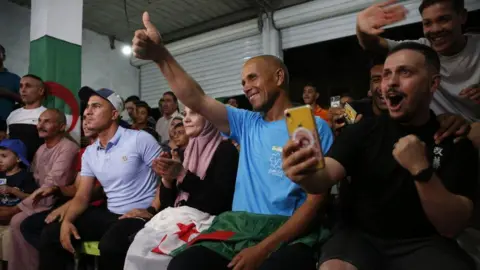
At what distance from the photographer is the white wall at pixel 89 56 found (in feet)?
21.6

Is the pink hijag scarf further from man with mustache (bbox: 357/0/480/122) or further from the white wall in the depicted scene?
the white wall

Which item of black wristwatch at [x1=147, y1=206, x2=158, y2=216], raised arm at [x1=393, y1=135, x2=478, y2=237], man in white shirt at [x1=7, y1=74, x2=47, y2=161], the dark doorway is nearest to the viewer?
raised arm at [x1=393, y1=135, x2=478, y2=237]

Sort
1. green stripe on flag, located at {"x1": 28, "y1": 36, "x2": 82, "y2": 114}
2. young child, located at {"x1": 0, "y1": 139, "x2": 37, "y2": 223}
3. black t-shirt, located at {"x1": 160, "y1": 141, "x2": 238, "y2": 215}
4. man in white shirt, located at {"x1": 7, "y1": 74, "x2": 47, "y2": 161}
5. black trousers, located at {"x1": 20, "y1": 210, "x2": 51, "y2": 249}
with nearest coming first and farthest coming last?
A: black t-shirt, located at {"x1": 160, "y1": 141, "x2": 238, "y2": 215} → black trousers, located at {"x1": 20, "y1": 210, "x2": 51, "y2": 249} → young child, located at {"x1": 0, "y1": 139, "x2": 37, "y2": 223} → man in white shirt, located at {"x1": 7, "y1": 74, "x2": 47, "y2": 161} → green stripe on flag, located at {"x1": 28, "y1": 36, "x2": 82, "y2": 114}

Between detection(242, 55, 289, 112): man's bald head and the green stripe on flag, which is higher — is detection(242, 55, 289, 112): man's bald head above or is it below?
below

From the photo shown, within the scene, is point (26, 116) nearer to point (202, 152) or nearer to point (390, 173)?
point (202, 152)

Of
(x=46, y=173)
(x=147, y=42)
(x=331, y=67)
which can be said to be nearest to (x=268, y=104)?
(x=147, y=42)

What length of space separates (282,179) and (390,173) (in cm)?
53

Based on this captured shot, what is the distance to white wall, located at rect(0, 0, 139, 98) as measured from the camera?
658cm

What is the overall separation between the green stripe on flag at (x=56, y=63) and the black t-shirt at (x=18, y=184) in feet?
4.08

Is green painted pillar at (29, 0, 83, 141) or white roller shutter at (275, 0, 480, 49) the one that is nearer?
green painted pillar at (29, 0, 83, 141)

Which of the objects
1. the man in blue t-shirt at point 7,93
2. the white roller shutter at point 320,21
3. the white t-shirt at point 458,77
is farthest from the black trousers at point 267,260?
the white roller shutter at point 320,21

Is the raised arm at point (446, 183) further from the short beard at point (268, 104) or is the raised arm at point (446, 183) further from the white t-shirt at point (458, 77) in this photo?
the short beard at point (268, 104)

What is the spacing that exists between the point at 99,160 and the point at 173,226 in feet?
3.38

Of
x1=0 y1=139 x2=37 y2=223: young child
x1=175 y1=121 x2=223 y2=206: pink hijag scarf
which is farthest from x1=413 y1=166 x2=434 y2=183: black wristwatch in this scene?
x1=0 y1=139 x2=37 y2=223: young child
